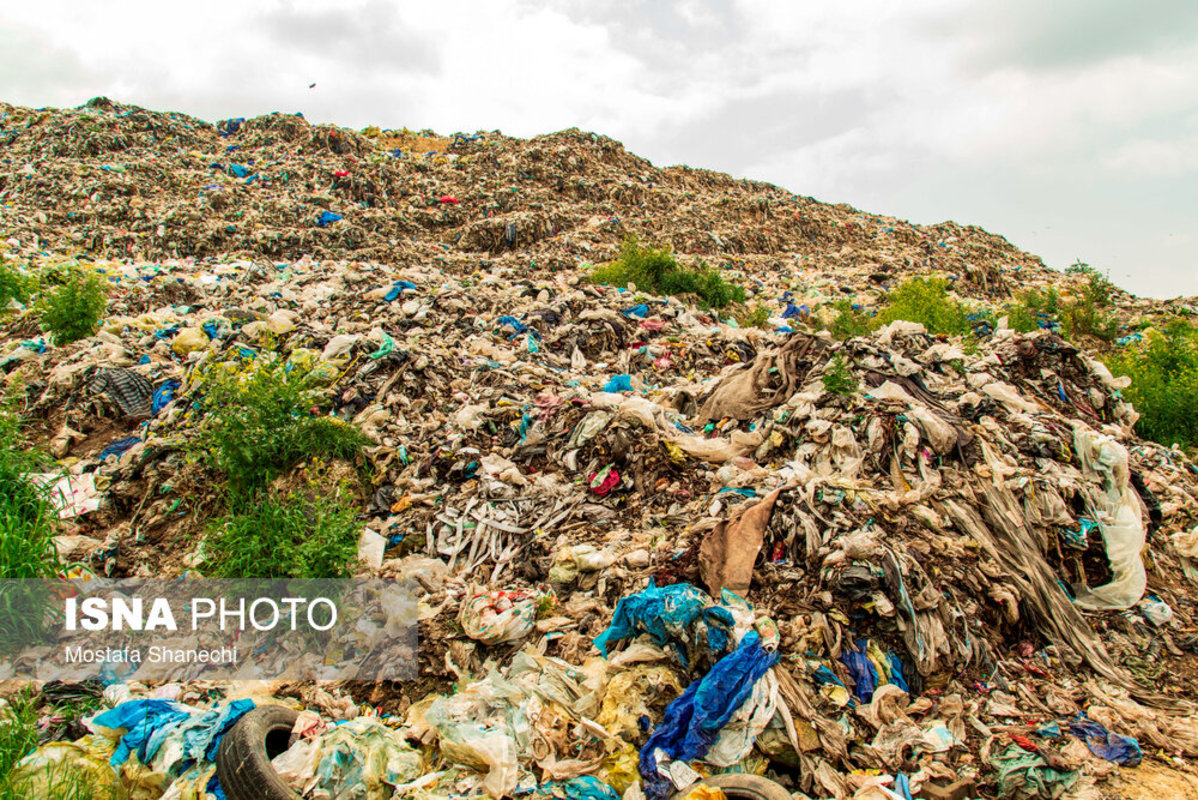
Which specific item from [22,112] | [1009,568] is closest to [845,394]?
[1009,568]

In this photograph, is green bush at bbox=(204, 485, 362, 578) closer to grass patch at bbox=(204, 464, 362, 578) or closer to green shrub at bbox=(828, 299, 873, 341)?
grass patch at bbox=(204, 464, 362, 578)

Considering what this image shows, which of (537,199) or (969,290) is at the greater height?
(537,199)

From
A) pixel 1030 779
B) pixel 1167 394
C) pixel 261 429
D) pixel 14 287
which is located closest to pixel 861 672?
pixel 1030 779

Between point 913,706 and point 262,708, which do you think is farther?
point 913,706

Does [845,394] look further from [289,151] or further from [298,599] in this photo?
[289,151]

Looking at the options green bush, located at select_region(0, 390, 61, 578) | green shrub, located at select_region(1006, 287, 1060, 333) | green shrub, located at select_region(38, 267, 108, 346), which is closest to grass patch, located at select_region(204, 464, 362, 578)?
green bush, located at select_region(0, 390, 61, 578)

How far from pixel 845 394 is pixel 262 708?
4202mm

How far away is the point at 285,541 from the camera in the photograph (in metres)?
3.37

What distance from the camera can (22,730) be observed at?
91.6 inches

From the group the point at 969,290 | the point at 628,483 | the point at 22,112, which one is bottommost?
the point at 628,483

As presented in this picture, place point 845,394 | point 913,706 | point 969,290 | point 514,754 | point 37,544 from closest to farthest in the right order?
point 514,754 → point 913,706 → point 37,544 → point 845,394 → point 969,290

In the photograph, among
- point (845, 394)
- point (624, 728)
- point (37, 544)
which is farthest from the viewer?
point (845, 394)

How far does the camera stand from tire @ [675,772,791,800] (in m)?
1.99

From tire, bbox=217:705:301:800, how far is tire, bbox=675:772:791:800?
3.0 inches
